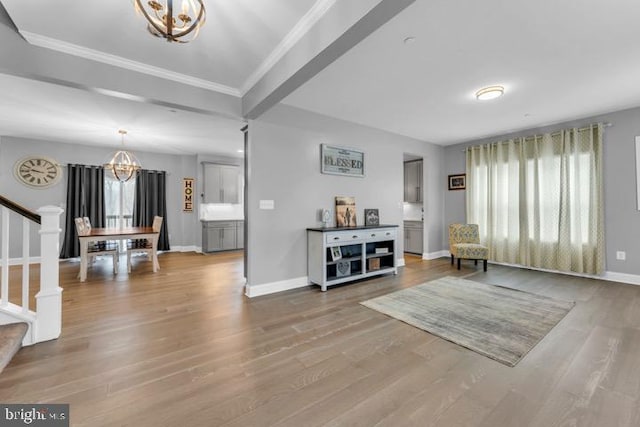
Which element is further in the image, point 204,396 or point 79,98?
point 79,98

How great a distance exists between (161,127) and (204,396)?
4.48 metres

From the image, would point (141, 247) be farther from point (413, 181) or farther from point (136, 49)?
point (413, 181)

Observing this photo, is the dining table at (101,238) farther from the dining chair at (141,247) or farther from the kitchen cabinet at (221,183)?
the kitchen cabinet at (221,183)

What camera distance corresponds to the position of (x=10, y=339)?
6.47 feet

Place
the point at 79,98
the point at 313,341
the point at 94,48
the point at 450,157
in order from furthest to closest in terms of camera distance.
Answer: the point at 450,157, the point at 79,98, the point at 94,48, the point at 313,341

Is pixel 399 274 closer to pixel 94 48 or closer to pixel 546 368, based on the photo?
pixel 546 368

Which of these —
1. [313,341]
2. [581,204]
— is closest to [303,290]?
[313,341]

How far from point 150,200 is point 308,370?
6493 mm

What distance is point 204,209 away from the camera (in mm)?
7188

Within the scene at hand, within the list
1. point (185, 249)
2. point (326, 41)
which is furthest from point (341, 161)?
point (185, 249)

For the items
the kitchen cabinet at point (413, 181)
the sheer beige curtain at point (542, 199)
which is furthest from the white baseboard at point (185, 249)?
the sheer beige curtain at point (542, 199)

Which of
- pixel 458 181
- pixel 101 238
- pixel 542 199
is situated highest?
pixel 458 181

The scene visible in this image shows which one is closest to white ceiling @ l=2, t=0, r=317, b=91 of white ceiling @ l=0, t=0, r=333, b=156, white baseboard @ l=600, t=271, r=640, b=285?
white ceiling @ l=0, t=0, r=333, b=156

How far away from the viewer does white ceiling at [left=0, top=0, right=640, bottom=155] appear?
1.98 meters
